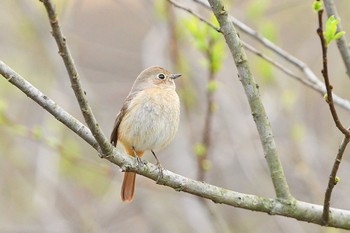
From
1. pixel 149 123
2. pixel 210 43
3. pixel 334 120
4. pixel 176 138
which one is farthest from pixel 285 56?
pixel 176 138

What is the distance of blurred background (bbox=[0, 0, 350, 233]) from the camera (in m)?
5.73

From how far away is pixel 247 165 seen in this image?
20.8 ft

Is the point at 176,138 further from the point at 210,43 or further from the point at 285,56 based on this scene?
the point at 285,56

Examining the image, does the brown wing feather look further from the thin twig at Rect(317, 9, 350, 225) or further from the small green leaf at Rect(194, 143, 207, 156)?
the thin twig at Rect(317, 9, 350, 225)

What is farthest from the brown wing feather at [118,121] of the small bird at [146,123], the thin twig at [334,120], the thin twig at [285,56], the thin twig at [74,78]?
the thin twig at [334,120]

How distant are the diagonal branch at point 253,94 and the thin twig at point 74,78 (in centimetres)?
70

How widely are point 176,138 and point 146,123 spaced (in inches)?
80.8

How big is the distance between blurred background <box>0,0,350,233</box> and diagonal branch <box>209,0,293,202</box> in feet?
6.84

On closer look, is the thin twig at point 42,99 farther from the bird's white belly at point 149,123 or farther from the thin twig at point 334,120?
the bird's white belly at point 149,123

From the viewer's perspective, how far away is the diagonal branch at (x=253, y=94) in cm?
294

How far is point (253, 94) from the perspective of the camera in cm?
307

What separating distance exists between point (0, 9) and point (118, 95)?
1792 mm

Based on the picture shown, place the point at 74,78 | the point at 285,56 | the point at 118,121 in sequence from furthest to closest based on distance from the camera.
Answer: the point at 118,121, the point at 285,56, the point at 74,78

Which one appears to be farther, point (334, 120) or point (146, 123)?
point (146, 123)
